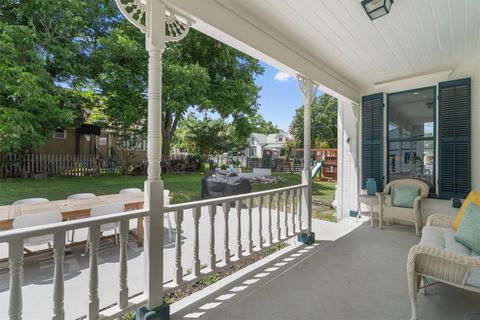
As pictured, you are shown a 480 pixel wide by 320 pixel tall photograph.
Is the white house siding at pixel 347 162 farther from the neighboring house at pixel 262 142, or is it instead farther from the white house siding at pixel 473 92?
the neighboring house at pixel 262 142

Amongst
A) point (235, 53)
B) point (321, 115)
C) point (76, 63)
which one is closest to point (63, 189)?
point (76, 63)

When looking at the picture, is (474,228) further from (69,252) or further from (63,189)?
(63,189)

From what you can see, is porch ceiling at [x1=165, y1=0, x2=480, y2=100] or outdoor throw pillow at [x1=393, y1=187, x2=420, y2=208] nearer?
porch ceiling at [x1=165, y1=0, x2=480, y2=100]

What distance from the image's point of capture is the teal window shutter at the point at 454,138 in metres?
3.97

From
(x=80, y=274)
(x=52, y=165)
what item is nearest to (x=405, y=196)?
(x=80, y=274)

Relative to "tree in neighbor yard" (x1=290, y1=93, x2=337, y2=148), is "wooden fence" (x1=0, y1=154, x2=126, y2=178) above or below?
below

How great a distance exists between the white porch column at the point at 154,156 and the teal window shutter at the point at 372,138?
451cm

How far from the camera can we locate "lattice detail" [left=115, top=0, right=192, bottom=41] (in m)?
1.82

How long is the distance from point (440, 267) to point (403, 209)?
257cm

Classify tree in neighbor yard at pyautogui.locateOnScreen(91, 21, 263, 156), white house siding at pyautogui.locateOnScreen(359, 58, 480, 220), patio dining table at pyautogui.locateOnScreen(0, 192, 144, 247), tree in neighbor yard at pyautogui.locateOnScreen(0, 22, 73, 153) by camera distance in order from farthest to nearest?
1. tree in neighbor yard at pyautogui.locateOnScreen(91, 21, 263, 156)
2. tree in neighbor yard at pyautogui.locateOnScreen(0, 22, 73, 153)
3. white house siding at pyautogui.locateOnScreen(359, 58, 480, 220)
4. patio dining table at pyautogui.locateOnScreen(0, 192, 144, 247)

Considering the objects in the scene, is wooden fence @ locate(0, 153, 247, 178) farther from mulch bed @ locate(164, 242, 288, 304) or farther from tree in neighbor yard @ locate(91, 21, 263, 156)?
mulch bed @ locate(164, 242, 288, 304)

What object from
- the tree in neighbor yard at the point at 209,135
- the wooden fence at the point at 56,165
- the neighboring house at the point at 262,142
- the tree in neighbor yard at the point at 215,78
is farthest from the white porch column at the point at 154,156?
the neighboring house at the point at 262,142

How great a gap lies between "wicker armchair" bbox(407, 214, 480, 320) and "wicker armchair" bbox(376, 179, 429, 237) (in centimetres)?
239

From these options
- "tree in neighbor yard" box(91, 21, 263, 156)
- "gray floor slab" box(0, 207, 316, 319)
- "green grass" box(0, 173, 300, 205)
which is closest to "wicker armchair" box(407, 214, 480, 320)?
"gray floor slab" box(0, 207, 316, 319)
